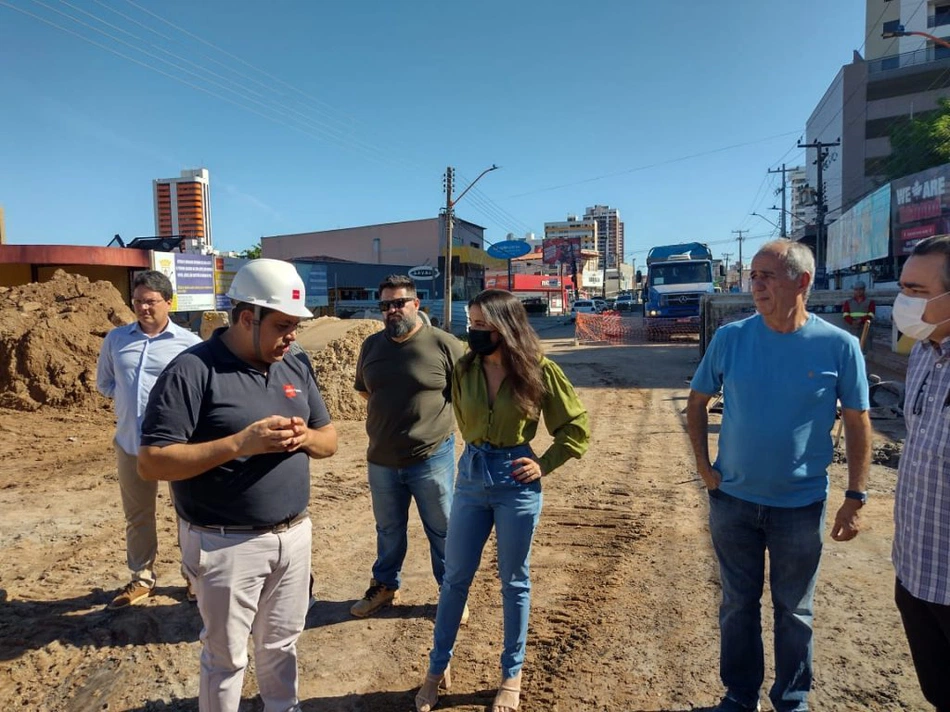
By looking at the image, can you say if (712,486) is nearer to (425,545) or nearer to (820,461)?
(820,461)

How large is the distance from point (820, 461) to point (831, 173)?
208 ft

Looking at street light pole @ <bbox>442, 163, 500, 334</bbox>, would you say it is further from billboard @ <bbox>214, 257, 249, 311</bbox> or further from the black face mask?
the black face mask

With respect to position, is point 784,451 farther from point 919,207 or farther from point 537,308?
point 537,308

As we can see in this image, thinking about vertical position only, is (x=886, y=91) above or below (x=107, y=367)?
above

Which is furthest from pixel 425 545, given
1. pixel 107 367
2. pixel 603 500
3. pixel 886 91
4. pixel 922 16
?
pixel 922 16

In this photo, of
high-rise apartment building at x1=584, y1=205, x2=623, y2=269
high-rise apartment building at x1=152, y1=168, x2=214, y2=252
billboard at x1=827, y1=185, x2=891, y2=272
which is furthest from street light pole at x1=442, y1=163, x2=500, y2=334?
high-rise apartment building at x1=584, y1=205, x2=623, y2=269

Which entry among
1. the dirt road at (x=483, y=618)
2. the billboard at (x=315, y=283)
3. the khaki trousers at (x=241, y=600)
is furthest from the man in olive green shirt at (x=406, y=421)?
the billboard at (x=315, y=283)

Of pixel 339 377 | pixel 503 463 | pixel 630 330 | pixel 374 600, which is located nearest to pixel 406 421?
pixel 503 463

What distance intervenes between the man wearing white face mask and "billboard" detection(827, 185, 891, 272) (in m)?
21.5

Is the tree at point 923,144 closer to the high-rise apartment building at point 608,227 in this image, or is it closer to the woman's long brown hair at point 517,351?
the woman's long brown hair at point 517,351

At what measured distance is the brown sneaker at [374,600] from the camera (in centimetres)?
374

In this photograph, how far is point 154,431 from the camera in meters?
2.04

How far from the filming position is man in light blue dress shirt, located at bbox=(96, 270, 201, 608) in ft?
12.0

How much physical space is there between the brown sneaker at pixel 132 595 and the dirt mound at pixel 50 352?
774 centimetres
